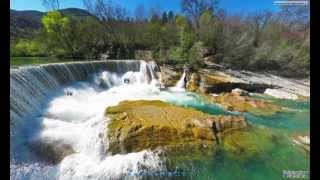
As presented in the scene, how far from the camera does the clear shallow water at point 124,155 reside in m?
3.27

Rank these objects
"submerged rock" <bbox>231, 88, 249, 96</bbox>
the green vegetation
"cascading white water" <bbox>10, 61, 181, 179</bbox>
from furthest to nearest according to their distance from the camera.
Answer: "submerged rock" <bbox>231, 88, 249, 96</bbox> < the green vegetation < "cascading white water" <bbox>10, 61, 181, 179</bbox>

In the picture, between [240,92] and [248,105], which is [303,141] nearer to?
[248,105]

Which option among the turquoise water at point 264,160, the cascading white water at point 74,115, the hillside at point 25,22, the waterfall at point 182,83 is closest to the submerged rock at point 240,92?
the turquoise water at point 264,160

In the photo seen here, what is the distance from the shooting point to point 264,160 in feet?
10.9

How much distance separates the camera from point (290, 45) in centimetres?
333

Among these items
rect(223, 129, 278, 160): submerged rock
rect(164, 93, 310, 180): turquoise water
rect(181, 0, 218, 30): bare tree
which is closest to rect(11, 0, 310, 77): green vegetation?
rect(181, 0, 218, 30): bare tree

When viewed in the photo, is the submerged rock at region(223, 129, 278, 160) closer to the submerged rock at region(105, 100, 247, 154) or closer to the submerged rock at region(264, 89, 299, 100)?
the submerged rock at region(105, 100, 247, 154)

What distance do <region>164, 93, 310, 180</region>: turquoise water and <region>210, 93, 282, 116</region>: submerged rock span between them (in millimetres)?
124

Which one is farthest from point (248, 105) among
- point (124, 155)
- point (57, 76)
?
point (57, 76)

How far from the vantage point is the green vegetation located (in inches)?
132

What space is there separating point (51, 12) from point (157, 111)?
1.05 m

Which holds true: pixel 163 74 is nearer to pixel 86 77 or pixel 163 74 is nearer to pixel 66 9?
pixel 86 77
